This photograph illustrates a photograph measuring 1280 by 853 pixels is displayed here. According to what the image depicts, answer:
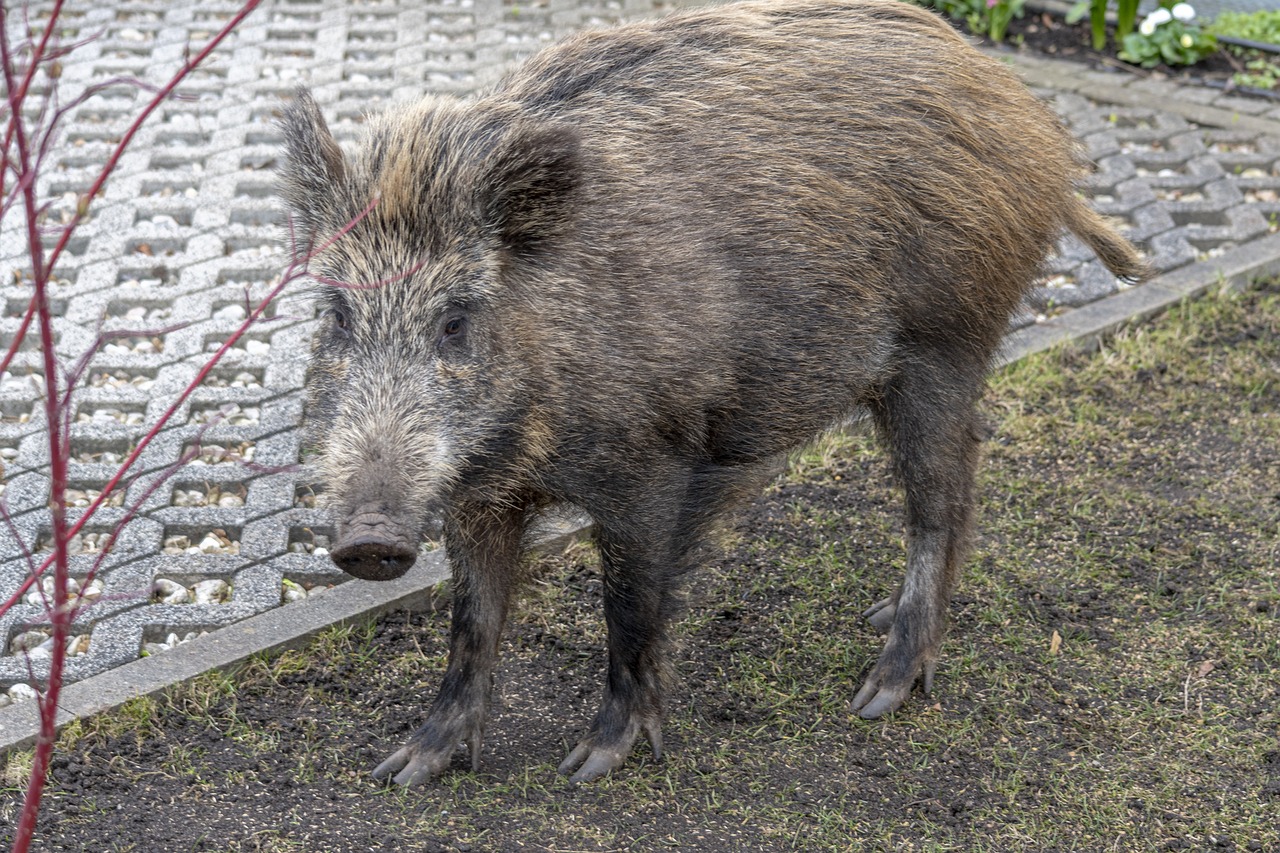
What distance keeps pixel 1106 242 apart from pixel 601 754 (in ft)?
7.49

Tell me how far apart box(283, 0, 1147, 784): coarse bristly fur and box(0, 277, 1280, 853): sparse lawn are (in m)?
0.17

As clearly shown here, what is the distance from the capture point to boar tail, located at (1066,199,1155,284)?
4461 millimetres

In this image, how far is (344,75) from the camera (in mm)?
7926

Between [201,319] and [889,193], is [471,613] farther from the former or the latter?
[201,319]

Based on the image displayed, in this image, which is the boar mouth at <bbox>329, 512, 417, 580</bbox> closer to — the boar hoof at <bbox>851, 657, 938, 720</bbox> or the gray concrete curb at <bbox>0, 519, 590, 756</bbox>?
the gray concrete curb at <bbox>0, 519, 590, 756</bbox>

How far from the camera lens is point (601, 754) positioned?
3.81m

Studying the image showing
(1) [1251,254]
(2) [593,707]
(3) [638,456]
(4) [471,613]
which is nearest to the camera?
(3) [638,456]

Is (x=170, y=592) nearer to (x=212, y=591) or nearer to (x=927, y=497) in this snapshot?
(x=212, y=591)

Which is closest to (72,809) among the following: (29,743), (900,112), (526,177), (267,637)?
(29,743)

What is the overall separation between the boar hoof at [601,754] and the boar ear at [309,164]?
5.00 ft

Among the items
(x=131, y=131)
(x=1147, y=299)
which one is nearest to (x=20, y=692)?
(x=131, y=131)

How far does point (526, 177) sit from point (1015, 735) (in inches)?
82.7

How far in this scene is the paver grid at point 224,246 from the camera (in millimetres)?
4551

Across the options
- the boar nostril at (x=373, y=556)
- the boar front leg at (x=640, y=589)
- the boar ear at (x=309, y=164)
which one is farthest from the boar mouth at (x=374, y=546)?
the boar ear at (x=309, y=164)
